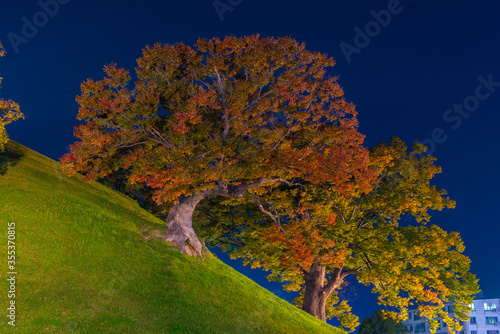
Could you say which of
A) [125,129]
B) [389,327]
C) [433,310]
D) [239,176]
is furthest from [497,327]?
[125,129]

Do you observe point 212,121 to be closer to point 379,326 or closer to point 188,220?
point 188,220

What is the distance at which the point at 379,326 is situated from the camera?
84875 mm

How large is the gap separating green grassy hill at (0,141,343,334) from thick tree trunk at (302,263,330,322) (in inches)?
298

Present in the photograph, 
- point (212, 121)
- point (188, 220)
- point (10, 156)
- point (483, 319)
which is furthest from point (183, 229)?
point (483, 319)

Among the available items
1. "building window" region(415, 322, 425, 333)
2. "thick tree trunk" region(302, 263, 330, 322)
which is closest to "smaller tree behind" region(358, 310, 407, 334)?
"building window" region(415, 322, 425, 333)

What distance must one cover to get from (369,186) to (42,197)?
2235 cm

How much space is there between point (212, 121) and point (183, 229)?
299 inches

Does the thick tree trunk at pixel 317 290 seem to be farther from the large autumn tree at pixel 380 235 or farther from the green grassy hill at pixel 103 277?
the green grassy hill at pixel 103 277

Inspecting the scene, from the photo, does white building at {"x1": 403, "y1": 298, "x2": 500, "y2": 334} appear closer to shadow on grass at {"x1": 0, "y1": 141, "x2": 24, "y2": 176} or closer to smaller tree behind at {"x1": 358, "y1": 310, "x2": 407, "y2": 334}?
smaller tree behind at {"x1": 358, "y1": 310, "x2": 407, "y2": 334}

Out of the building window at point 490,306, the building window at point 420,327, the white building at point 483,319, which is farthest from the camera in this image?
the building window at point 420,327

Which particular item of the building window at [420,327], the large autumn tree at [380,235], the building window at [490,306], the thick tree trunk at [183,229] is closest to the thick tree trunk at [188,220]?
the thick tree trunk at [183,229]

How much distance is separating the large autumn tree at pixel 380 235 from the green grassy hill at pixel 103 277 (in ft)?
21.8

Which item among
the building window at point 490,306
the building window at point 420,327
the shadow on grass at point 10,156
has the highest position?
the building window at point 490,306

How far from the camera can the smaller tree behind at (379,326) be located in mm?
84188
